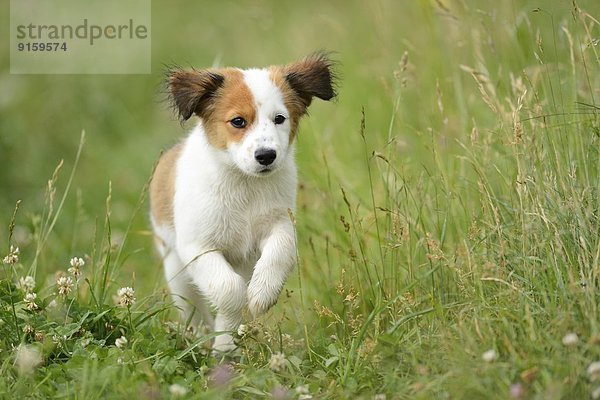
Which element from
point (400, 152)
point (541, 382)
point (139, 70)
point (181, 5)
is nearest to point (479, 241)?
point (541, 382)

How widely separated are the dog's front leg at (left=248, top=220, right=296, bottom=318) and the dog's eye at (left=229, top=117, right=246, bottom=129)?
61 cm

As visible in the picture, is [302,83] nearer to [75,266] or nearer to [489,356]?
[75,266]

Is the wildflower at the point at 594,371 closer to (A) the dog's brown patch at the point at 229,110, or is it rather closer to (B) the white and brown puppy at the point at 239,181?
(B) the white and brown puppy at the point at 239,181

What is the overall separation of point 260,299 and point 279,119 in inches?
38.2

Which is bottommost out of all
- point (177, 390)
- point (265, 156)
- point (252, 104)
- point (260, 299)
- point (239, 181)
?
point (177, 390)

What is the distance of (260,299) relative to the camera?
15.8ft

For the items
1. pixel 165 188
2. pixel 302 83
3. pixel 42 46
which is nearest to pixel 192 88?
pixel 302 83

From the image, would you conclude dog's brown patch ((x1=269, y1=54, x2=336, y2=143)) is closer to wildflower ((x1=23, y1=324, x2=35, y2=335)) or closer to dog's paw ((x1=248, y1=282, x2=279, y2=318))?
dog's paw ((x1=248, y1=282, x2=279, y2=318))

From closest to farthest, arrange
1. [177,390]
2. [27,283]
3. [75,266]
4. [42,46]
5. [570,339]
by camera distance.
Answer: [570,339] < [177,390] < [27,283] < [75,266] < [42,46]

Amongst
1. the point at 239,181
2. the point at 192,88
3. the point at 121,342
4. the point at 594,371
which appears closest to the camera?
the point at 594,371

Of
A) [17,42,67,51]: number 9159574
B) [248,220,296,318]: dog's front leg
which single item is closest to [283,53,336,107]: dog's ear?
[248,220,296,318]: dog's front leg

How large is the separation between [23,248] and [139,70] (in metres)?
4.37

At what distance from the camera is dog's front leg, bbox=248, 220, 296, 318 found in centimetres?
483

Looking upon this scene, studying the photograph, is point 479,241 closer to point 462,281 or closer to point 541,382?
point 462,281
